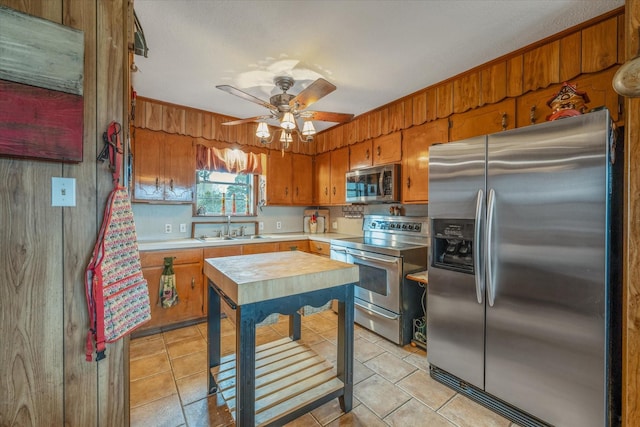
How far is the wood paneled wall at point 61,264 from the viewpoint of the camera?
3.44 ft

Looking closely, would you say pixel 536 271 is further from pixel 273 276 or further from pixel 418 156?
pixel 418 156

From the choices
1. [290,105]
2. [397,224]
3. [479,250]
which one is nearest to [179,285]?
[290,105]

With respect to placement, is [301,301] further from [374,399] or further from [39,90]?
[39,90]

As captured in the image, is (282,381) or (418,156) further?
(418,156)

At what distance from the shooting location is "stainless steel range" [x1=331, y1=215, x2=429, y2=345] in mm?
2613

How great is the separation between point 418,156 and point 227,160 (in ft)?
8.01

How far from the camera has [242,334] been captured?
1.34 metres

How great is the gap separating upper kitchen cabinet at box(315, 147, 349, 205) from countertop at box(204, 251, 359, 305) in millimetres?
2176

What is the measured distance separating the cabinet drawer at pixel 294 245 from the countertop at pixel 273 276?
1746mm

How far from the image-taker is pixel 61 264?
1.12m

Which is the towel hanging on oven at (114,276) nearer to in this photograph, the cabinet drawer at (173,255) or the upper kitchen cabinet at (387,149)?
the cabinet drawer at (173,255)

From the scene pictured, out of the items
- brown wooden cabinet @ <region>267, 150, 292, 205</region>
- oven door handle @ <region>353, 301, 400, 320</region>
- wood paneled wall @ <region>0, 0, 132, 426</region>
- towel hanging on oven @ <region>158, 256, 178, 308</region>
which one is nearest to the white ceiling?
wood paneled wall @ <region>0, 0, 132, 426</region>

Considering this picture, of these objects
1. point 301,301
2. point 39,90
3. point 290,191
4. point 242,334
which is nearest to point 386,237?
point 290,191

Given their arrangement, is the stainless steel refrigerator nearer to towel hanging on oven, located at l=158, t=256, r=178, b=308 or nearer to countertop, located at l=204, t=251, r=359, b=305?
countertop, located at l=204, t=251, r=359, b=305
